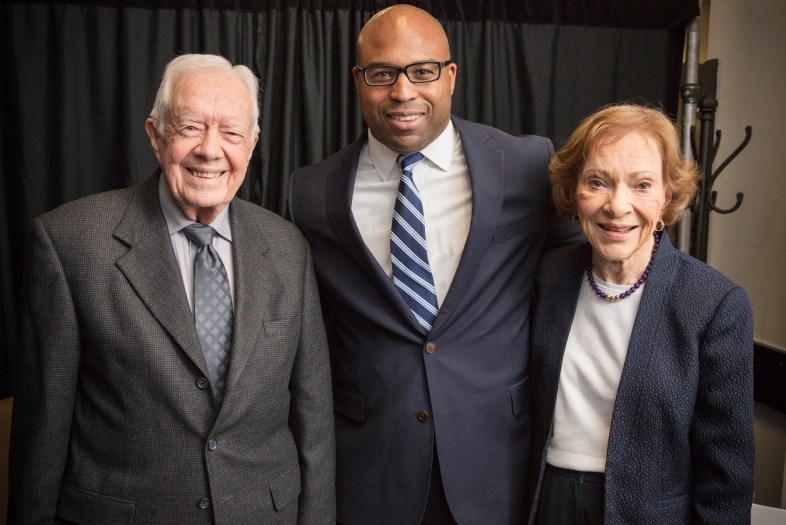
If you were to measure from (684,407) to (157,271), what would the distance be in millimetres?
1148

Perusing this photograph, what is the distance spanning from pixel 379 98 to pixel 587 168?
1.91 feet

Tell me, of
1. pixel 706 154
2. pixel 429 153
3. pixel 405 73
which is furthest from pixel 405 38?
pixel 706 154

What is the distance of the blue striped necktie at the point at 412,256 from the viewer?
1.71 meters

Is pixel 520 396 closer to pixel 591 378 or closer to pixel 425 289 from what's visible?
pixel 591 378

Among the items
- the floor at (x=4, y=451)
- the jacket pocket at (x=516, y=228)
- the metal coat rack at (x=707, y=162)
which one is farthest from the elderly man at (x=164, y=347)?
the metal coat rack at (x=707, y=162)

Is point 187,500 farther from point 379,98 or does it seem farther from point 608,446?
point 379,98

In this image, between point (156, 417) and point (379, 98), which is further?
point (379, 98)

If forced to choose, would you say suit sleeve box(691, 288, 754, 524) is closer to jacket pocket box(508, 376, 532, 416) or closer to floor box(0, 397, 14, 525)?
jacket pocket box(508, 376, 532, 416)

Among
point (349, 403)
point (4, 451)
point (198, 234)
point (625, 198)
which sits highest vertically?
point (625, 198)

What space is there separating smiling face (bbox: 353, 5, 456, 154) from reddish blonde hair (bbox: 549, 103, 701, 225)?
1.23ft

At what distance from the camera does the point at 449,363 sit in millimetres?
1688

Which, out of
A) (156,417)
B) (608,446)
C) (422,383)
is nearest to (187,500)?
(156,417)

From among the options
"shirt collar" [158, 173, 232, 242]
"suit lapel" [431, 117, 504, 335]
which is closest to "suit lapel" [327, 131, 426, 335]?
"suit lapel" [431, 117, 504, 335]

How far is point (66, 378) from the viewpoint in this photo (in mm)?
1391
